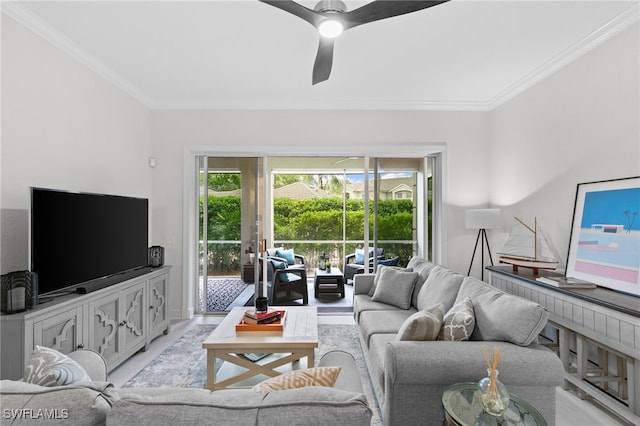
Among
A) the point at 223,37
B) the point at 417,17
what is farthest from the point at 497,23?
the point at 223,37

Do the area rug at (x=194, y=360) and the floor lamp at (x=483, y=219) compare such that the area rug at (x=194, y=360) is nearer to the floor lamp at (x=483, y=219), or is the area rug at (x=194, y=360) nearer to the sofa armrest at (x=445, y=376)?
the sofa armrest at (x=445, y=376)

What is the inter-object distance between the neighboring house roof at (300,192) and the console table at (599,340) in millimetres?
5111

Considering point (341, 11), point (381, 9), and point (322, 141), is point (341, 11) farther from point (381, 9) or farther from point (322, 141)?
point (322, 141)

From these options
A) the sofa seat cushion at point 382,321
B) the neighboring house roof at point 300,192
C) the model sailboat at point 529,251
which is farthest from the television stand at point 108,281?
the neighboring house roof at point 300,192

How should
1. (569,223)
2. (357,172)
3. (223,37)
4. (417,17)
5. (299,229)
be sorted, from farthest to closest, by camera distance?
(299,229) < (357,172) < (569,223) < (223,37) < (417,17)

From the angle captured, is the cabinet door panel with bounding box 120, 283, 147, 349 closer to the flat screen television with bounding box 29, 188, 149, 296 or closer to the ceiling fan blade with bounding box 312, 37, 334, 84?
the flat screen television with bounding box 29, 188, 149, 296

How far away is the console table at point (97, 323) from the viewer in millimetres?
1923

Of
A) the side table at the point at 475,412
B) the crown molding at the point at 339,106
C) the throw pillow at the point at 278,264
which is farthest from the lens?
the throw pillow at the point at 278,264

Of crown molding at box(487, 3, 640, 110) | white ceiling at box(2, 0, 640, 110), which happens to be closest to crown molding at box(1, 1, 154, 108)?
white ceiling at box(2, 0, 640, 110)

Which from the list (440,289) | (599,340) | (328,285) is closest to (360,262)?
(328,285)

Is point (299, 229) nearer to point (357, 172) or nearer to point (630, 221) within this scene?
point (357, 172)

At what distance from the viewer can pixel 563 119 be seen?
9.89ft

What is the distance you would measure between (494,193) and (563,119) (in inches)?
53.1

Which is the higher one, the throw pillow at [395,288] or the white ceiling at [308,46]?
the white ceiling at [308,46]
